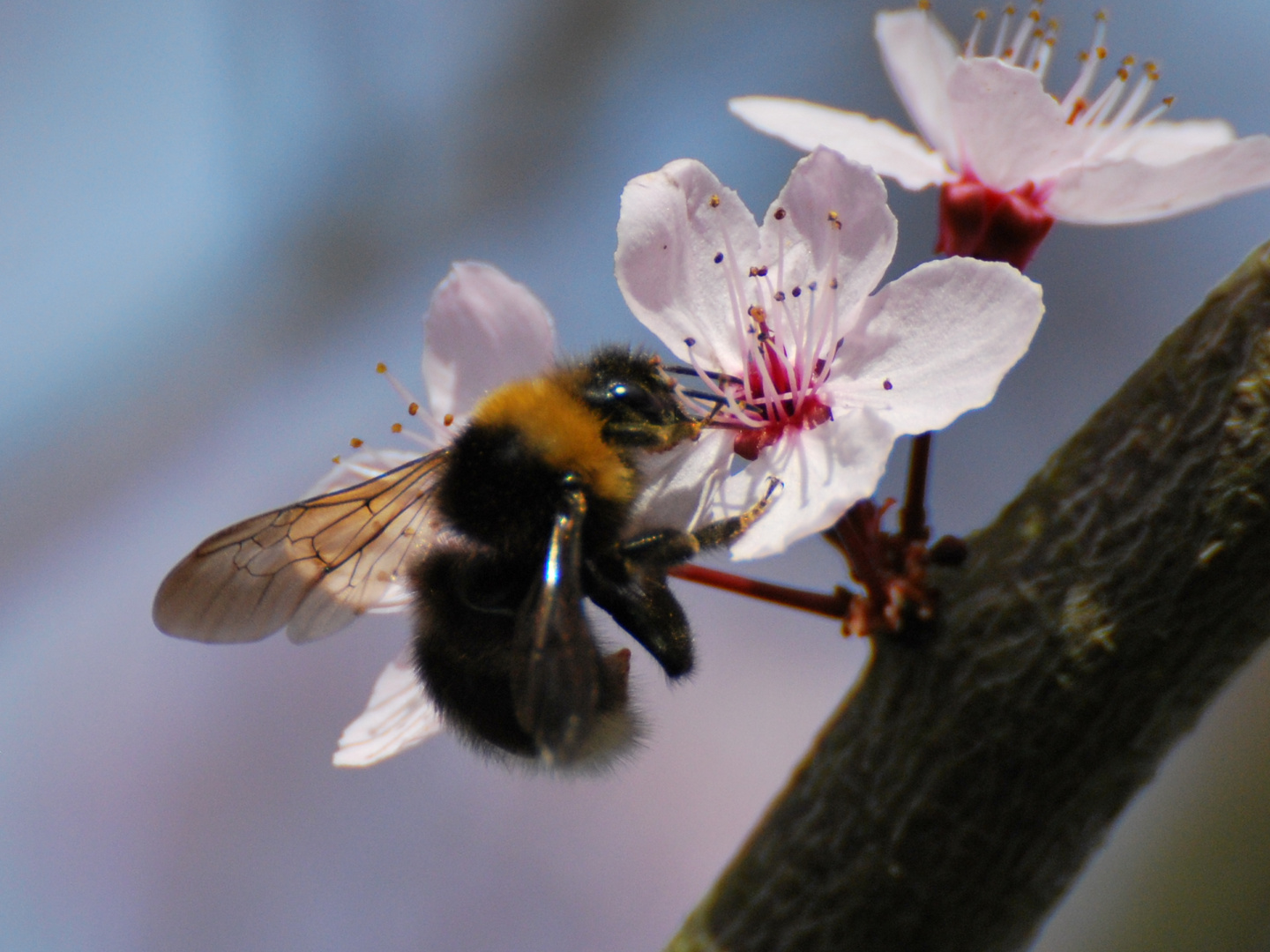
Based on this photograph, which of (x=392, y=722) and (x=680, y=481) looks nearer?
(x=680, y=481)

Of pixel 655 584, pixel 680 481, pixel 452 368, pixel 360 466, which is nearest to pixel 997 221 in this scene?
pixel 680 481

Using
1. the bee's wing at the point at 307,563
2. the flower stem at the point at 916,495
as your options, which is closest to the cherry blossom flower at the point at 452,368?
the bee's wing at the point at 307,563

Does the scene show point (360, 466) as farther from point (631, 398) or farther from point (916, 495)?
point (916, 495)

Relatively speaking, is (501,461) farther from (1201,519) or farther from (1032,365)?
(1032,365)

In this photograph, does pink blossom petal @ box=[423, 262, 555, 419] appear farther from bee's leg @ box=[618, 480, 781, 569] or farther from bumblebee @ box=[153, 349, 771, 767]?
bee's leg @ box=[618, 480, 781, 569]

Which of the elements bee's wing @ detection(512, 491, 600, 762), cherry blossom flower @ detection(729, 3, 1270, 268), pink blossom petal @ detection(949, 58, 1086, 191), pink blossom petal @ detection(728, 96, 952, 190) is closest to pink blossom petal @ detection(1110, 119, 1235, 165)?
cherry blossom flower @ detection(729, 3, 1270, 268)
